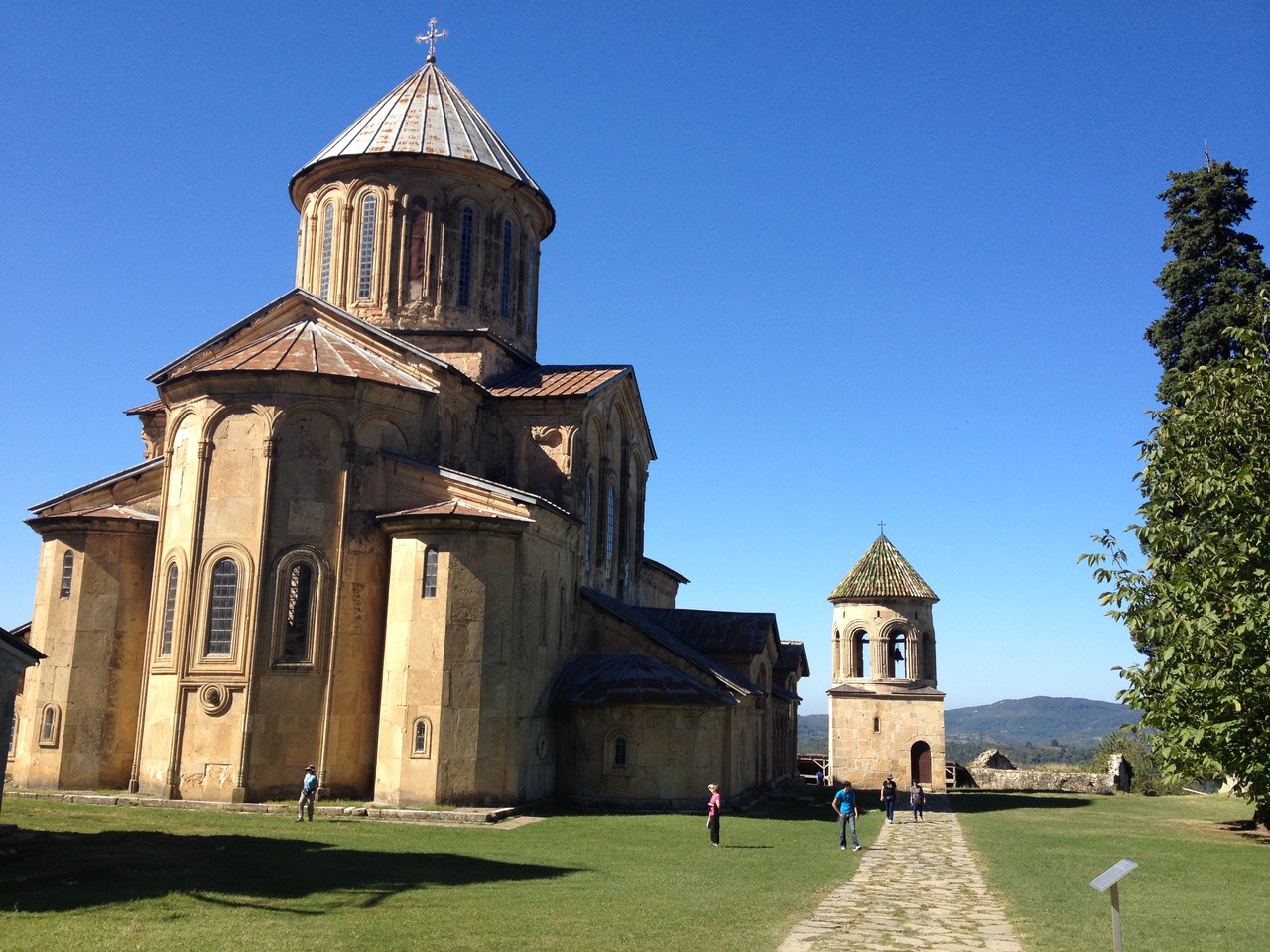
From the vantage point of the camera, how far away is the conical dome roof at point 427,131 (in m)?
25.5

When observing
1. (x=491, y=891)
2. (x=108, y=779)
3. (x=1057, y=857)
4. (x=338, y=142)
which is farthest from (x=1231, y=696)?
(x=338, y=142)

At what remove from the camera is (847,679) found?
127 ft

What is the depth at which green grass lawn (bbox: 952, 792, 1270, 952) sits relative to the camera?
10.5 meters

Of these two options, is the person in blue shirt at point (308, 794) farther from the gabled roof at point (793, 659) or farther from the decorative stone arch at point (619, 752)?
the gabled roof at point (793, 659)

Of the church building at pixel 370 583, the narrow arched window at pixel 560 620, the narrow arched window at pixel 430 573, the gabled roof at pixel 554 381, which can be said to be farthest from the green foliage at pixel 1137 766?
the narrow arched window at pixel 430 573

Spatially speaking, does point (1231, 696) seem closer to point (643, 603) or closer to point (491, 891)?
point (491, 891)

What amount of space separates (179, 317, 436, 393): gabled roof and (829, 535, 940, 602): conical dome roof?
2177cm

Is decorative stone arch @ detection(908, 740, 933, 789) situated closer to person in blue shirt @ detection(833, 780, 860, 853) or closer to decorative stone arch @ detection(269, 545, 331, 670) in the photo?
person in blue shirt @ detection(833, 780, 860, 853)

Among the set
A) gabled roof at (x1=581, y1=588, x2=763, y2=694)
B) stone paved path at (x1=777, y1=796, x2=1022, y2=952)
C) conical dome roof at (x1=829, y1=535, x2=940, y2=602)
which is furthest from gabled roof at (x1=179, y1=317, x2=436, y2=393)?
conical dome roof at (x1=829, y1=535, x2=940, y2=602)

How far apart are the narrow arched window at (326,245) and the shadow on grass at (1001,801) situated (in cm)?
1890

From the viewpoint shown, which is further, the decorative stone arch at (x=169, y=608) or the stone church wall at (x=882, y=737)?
the stone church wall at (x=882, y=737)

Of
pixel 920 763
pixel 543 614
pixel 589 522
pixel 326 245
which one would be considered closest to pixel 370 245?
pixel 326 245

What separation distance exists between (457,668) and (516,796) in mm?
2539

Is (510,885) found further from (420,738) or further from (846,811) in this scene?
(420,738)
